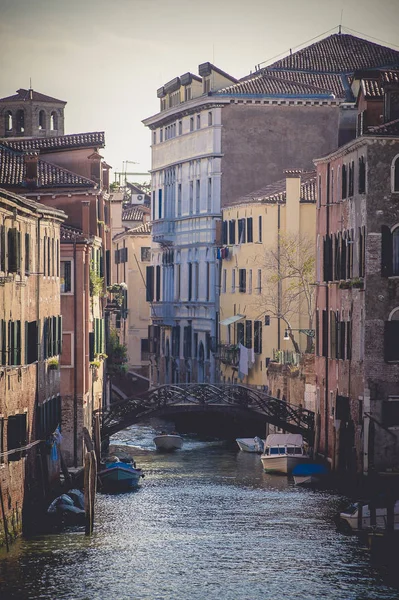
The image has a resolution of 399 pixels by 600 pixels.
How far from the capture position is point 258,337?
84.8 metres

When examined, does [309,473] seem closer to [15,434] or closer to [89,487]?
[89,487]

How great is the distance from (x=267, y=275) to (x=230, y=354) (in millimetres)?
6779

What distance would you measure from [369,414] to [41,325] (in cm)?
1176

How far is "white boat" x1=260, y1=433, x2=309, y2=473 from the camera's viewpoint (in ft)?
221

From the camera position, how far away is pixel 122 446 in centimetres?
8006

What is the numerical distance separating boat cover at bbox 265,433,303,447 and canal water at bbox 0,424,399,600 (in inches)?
153

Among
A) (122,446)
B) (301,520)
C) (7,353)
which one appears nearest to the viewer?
(7,353)

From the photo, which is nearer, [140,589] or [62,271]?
[140,589]

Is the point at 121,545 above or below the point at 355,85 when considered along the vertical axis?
below

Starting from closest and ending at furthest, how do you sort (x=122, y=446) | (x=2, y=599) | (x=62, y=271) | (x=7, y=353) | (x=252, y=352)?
(x=2, y=599), (x=7, y=353), (x=62, y=271), (x=122, y=446), (x=252, y=352)

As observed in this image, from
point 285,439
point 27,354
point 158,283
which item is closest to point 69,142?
point 285,439

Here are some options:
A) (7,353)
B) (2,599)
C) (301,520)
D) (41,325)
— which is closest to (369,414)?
(301,520)

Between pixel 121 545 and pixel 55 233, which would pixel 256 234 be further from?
pixel 121 545

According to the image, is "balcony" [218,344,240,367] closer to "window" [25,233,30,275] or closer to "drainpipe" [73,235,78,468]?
"drainpipe" [73,235,78,468]
